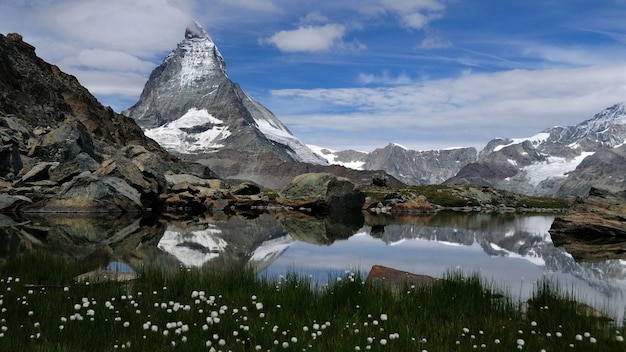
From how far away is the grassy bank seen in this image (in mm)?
11086

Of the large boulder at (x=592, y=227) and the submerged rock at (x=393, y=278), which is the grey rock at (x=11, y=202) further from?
the large boulder at (x=592, y=227)

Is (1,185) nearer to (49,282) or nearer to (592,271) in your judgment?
(49,282)

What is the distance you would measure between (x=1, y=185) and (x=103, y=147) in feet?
226

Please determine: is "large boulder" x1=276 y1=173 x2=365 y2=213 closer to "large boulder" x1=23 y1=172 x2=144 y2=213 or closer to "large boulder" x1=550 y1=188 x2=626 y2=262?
"large boulder" x1=23 y1=172 x2=144 y2=213

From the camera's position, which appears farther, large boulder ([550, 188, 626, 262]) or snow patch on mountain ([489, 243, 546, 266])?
large boulder ([550, 188, 626, 262])

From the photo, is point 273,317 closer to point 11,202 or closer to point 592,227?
point 592,227

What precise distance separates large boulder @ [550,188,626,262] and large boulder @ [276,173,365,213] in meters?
33.9

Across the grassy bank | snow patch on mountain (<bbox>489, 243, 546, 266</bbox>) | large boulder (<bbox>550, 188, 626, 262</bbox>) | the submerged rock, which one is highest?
large boulder (<bbox>550, 188, 626, 262</bbox>)

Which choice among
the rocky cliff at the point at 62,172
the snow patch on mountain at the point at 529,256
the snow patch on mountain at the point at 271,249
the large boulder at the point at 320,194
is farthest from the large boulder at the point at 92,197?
the snow patch on mountain at the point at 529,256

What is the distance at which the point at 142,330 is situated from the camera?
465 inches

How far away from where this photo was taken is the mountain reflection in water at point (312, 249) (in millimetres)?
25578

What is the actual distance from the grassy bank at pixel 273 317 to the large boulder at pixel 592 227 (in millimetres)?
30010

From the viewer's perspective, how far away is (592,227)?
53.6m

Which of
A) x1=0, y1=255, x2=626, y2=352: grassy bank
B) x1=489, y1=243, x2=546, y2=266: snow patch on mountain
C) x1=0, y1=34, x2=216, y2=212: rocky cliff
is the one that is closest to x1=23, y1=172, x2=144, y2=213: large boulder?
x1=0, y1=34, x2=216, y2=212: rocky cliff
